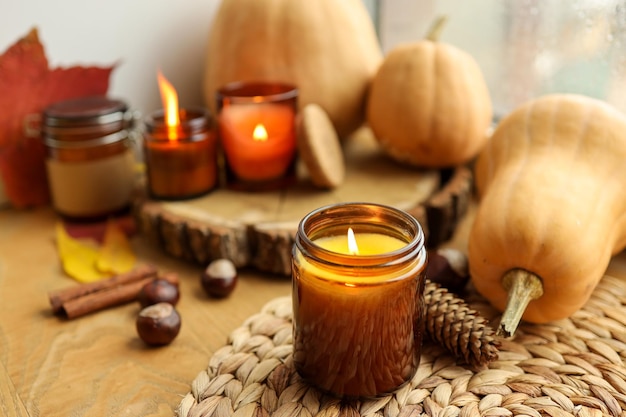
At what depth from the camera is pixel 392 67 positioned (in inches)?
36.7

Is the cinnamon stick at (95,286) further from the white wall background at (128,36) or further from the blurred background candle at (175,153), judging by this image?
the white wall background at (128,36)

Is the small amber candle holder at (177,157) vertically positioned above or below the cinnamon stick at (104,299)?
above

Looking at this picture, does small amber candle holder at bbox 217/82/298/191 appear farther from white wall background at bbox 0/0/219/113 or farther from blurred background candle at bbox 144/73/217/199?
white wall background at bbox 0/0/219/113

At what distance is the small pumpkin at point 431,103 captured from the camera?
0.91 m

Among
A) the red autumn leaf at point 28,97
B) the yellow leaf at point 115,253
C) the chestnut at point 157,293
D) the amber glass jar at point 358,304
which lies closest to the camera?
the amber glass jar at point 358,304

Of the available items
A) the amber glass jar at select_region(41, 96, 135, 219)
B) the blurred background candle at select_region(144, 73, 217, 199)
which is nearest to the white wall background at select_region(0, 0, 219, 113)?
the amber glass jar at select_region(41, 96, 135, 219)

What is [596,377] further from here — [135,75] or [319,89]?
[135,75]

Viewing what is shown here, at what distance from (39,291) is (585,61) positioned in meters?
0.86

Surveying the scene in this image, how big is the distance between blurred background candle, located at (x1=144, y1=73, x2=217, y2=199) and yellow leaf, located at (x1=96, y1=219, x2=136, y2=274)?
0.28ft

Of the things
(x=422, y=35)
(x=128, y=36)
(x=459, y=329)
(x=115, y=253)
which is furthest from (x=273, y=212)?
(x=422, y=35)

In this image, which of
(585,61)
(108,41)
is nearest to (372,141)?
(585,61)

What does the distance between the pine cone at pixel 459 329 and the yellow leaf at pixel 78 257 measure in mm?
453

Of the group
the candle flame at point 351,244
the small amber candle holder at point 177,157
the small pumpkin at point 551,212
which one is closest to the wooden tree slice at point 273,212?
the small amber candle holder at point 177,157

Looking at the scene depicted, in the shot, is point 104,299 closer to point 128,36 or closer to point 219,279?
point 219,279
